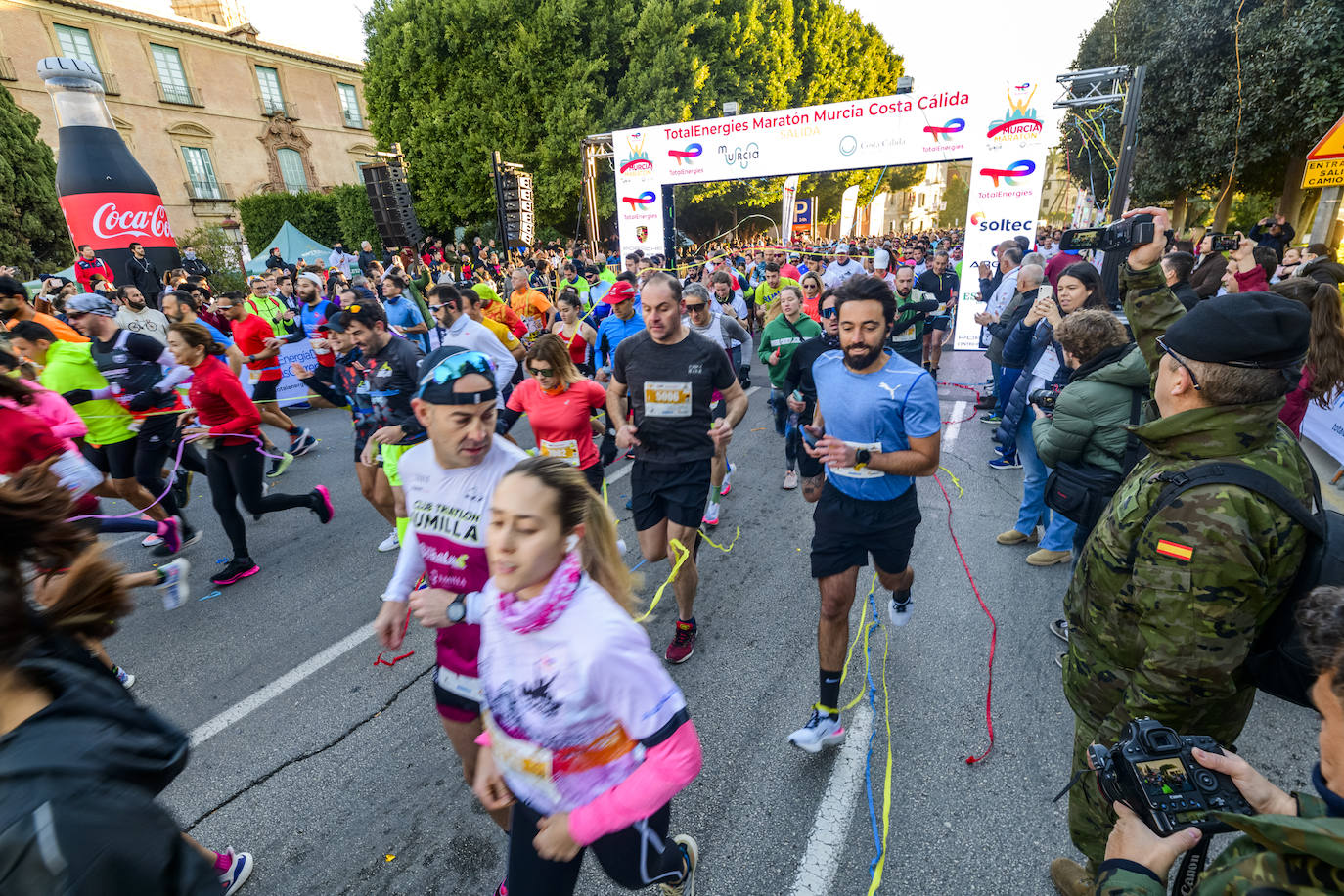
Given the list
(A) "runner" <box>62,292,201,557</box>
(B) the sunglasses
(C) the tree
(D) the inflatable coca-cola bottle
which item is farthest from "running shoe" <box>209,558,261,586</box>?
(C) the tree

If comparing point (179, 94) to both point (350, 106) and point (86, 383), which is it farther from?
point (86, 383)

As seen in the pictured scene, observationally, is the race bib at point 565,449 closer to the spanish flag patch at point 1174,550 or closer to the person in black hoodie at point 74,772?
the person in black hoodie at point 74,772

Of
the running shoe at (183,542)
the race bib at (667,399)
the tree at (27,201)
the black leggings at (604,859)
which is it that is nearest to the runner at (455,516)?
the black leggings at (604,859)

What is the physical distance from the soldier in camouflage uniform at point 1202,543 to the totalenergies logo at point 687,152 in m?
16.1

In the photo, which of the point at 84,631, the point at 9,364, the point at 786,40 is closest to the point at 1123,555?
the point at 84,631

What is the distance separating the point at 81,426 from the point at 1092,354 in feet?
20.6

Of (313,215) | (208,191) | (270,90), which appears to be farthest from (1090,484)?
(270,90)

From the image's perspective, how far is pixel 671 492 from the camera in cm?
384

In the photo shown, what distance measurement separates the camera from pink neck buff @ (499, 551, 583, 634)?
157 cm

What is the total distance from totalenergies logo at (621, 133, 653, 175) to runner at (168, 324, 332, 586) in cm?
1428

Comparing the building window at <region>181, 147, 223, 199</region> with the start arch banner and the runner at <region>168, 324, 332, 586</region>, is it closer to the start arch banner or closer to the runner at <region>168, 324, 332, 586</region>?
the start arch banner

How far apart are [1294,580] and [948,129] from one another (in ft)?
46.8

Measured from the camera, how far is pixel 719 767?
299 cm

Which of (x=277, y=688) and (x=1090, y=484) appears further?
(x=277, y=688)
